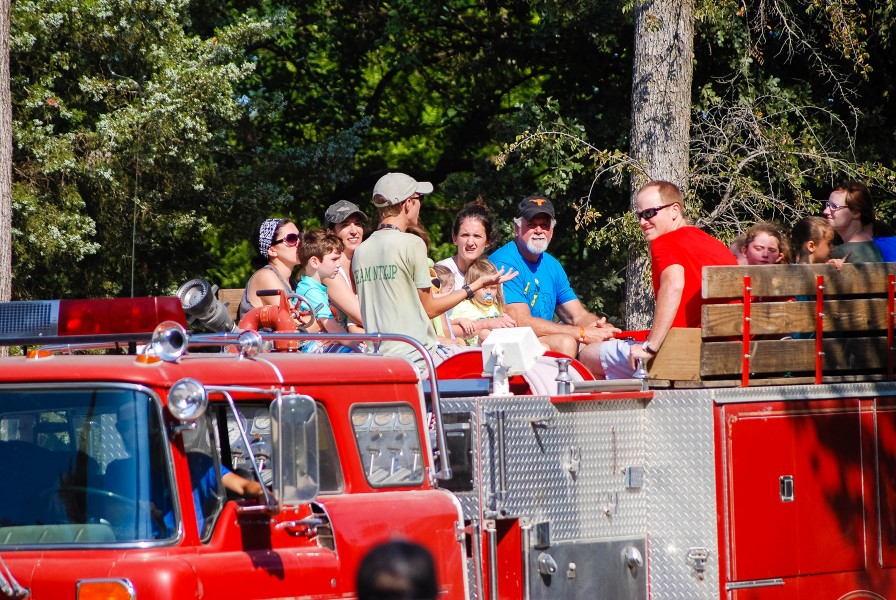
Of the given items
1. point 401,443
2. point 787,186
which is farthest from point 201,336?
point 787,186

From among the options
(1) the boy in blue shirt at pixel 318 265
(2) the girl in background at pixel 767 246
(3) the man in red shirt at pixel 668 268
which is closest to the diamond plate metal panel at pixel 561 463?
(3) the man in red shirt at pixel 668 268

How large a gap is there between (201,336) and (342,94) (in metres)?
17.8

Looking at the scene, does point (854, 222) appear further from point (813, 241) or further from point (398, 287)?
point (398, 287)

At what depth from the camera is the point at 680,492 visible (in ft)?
18.4

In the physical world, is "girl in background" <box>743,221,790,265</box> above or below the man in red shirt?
above

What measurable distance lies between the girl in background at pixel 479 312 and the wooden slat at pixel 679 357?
1.33 metres

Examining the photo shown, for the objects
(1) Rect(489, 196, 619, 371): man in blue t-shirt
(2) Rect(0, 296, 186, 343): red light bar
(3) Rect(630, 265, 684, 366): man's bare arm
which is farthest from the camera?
(1) Rect(489, 196, 619, 371): man in blue t-shirt

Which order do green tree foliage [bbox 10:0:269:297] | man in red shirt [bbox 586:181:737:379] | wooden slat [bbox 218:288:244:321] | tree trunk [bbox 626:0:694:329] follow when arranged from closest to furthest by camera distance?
1. man in red shirt [bbox 586:181:737:379]
2. wooden slat [bbox 218:288:244:321]
3. tree trunk [bbox 626:0:694:329]
4. green tree foliage [bbox 10:0:269:297]

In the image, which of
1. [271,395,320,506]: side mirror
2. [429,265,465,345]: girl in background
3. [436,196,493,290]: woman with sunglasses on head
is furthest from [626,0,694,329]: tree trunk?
[271,395,320,506]: side mirror

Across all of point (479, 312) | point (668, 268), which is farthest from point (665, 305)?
point (479, 312)

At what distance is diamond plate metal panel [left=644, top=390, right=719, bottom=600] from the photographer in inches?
219

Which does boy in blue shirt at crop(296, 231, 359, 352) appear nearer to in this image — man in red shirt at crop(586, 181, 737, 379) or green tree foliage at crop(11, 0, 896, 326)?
man in red shirt at crop(586, 181, 737, 379)

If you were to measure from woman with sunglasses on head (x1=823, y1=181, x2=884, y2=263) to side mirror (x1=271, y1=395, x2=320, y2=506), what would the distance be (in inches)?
172

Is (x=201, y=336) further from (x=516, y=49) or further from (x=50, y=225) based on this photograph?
(x=516, y=49)
